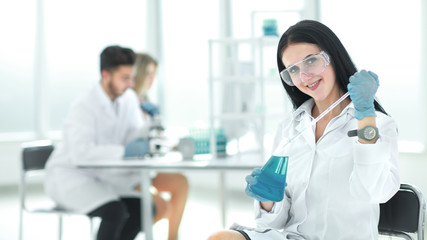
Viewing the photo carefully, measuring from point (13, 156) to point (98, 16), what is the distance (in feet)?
6.42

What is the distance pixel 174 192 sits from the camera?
10.9 feet

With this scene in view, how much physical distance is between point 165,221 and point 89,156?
5.64 feet

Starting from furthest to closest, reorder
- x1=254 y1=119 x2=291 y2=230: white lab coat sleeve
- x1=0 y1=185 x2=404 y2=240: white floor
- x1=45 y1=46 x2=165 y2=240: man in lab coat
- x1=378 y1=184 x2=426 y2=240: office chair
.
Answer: x1=0 y1=185 x2=404 y2=240: white floor < x1=45 y1=46 x2=165 y2=240: man in lab coat < x1=254 y1=119 x2=291 y2=230: white lab coat sleeve < x1=378 y1=184 x2=426 y2=240: office chair

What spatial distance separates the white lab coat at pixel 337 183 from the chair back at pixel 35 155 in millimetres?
1760

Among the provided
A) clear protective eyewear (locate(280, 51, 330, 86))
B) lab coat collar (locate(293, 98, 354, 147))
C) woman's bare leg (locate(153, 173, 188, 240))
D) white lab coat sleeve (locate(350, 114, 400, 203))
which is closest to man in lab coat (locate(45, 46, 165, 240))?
woman's bare leg (locate(153, 173, 188, 240))

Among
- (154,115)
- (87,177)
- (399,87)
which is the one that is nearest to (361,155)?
(87,177)

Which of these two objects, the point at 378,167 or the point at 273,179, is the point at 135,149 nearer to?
the point at 273,179

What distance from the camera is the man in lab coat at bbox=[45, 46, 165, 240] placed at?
9.24 ft

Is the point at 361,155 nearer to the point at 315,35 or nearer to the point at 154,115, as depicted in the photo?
the point at 315,35

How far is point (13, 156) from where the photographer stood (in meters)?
6.41

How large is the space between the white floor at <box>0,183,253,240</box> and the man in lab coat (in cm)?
83

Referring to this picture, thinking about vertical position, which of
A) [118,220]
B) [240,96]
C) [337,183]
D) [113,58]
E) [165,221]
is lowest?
[165,221]

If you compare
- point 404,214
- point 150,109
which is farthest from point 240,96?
point 404,214

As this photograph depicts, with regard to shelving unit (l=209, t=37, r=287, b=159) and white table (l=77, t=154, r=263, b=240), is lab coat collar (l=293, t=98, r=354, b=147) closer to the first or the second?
white table (l=77, t=154, r=263, b=240)
